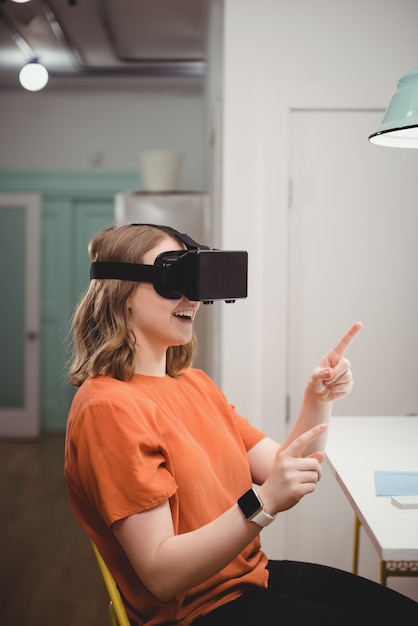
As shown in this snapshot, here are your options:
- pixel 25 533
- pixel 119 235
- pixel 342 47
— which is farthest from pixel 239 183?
pixel 25 533

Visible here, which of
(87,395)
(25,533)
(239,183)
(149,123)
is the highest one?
(149,123)

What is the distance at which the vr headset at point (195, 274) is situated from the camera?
4.09 ft

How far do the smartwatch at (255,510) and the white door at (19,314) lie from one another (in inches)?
192

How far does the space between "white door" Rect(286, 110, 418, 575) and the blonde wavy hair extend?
1.34 meters

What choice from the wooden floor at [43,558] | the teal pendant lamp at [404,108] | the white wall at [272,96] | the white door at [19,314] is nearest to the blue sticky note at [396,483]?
the teal pendant lamp at [404,108]

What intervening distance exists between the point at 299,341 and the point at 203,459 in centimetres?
142

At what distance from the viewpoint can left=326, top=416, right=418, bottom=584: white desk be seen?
1.20 m

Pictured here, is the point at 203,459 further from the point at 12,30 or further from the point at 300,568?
the point at 12,30

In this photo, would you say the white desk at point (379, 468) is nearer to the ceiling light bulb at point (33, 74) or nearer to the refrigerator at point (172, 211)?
the refrigerator at point (172, 211)

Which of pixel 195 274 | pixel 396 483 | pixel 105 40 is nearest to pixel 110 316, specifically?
pixel 195 274

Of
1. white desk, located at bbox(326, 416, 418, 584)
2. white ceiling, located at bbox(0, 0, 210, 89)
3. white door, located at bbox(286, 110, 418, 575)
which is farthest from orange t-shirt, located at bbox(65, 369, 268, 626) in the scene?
white ceiling, located at bbox(0, 0, 210, 89)

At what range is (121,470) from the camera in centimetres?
116

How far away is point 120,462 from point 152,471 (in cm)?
6

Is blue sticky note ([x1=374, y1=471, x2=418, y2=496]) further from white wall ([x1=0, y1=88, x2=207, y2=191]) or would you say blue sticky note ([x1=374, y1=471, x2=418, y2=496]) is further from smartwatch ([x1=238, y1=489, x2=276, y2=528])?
white wall ([x1=0, y1=88, x2=207, y2=191])
